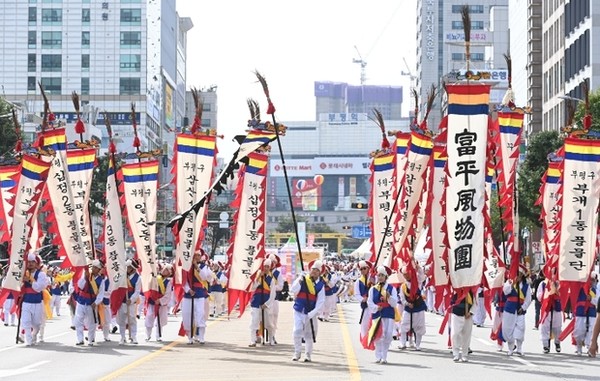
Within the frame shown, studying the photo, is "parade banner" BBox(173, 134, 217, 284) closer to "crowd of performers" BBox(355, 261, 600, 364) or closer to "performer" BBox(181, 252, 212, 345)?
"performer" BBox(181, 252, 212, 345)

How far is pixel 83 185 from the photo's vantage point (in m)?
27.1

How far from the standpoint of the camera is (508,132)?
24609mm

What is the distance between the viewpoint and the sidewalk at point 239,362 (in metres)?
16.8

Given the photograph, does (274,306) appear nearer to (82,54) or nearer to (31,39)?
(82,54)

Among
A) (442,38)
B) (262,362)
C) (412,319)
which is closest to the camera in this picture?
(262,362)

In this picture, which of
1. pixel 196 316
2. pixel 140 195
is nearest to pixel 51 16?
pixel 140 195

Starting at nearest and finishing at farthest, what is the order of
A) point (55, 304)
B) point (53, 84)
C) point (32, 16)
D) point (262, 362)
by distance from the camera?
point (262, 362), point (55, 304), point (32, 16), point (53, 84)

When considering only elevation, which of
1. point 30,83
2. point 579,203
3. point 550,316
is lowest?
point 550,316

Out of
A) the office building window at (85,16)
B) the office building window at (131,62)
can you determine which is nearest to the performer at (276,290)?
the office building window at (131,62)

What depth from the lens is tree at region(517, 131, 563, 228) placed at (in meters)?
49.7

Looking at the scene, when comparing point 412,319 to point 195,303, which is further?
point 195,303

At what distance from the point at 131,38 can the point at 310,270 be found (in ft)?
317

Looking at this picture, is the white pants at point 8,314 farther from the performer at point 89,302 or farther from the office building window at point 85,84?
the office building window at point 85,84

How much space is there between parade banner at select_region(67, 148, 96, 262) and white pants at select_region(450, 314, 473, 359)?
9576mm
